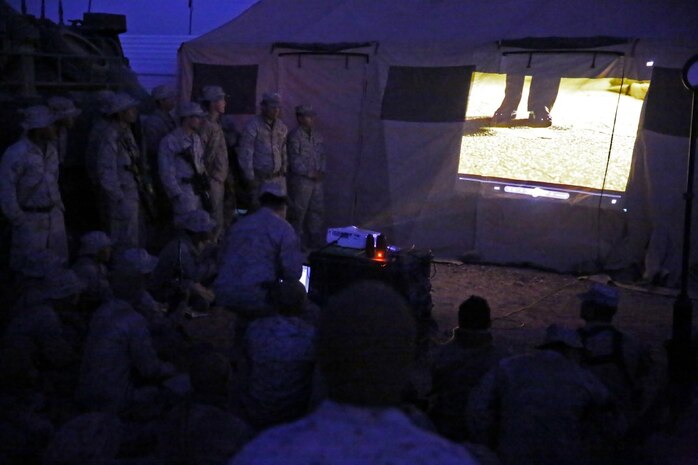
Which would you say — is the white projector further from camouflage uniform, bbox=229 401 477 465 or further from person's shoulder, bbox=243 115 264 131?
camouflage uniform, bbox=229 401 477 465

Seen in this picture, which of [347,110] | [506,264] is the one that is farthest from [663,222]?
[347,110]

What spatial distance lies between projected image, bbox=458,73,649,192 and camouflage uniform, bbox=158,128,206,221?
10.3 feet

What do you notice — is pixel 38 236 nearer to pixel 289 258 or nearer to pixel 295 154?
pixel 289 258

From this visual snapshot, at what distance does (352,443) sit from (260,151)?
28.9ft

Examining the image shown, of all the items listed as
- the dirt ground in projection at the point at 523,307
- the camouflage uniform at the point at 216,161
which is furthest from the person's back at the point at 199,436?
the camouflage uniform at the point at 216,161

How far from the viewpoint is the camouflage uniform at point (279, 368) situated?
14.3 ft

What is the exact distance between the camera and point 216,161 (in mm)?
10188

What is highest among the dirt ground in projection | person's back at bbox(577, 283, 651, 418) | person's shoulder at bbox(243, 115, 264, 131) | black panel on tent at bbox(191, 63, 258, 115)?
black panel on tent at bbox(191, 63, 258, 115)

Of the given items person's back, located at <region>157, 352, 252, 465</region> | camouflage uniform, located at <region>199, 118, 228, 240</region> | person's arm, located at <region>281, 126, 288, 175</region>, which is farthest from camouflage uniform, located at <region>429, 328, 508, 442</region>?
person's arm, located at <region>281, 126, 288, 175</region>

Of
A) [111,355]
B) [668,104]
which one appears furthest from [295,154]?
[111,355]

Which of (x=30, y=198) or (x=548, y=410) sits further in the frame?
(x=30, y=198)

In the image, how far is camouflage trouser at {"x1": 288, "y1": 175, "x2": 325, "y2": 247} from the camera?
10.9 metres

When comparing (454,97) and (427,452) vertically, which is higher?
(454,97)

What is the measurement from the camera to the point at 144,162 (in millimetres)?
9539
